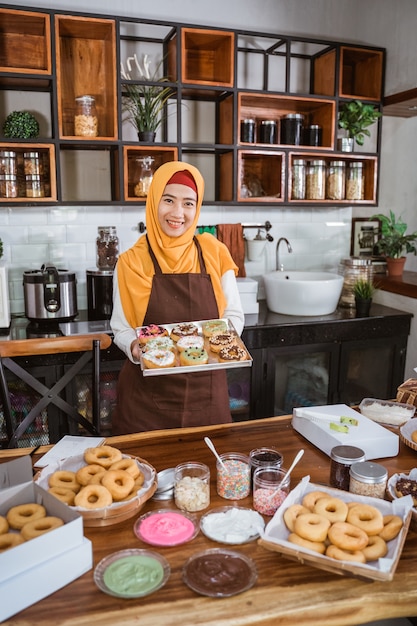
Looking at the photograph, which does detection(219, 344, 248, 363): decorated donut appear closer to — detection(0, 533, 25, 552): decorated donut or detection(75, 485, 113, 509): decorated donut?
detection(75, 485, 113, 509): decorated donut

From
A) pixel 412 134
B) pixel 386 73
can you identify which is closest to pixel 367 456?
pixel 386 73

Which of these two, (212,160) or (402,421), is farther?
(212,160)

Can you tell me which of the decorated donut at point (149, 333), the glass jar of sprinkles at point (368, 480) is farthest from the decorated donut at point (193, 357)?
the glass jar of sprinkles at point (368, 480)

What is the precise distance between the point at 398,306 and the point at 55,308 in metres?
2.16

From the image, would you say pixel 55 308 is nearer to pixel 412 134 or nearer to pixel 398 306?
pixel 398 306

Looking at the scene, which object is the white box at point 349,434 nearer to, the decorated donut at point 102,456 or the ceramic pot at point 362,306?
the decorated donut at point 102,456

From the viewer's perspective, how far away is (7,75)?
9.43 ft

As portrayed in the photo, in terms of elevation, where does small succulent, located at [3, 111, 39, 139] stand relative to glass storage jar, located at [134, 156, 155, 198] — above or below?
above

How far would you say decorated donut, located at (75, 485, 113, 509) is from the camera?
4.17ft

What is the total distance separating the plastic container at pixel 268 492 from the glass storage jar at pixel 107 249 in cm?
212

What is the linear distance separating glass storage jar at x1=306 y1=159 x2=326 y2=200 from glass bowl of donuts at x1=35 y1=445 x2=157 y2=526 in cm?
256

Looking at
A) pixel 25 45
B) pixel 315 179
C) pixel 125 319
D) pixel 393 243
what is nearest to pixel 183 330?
pixel 125 319

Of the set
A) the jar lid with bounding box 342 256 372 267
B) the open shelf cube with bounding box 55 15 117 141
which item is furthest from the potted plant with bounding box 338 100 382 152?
the open shelf cube with bounding box 55 15 117 141

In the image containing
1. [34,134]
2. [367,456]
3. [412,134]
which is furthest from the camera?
[412,134]
